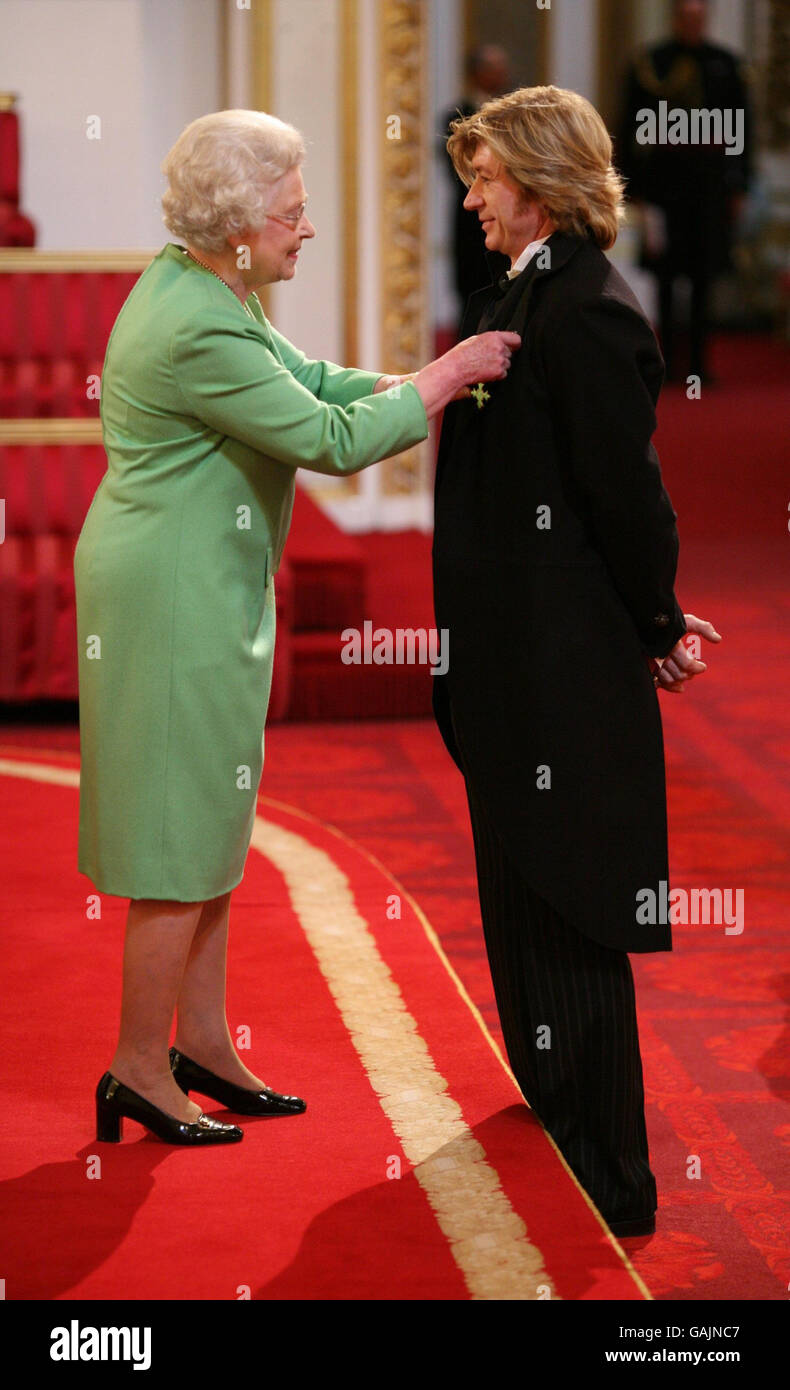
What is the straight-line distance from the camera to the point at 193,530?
2.42 metres

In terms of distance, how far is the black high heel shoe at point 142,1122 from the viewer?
2.57 m

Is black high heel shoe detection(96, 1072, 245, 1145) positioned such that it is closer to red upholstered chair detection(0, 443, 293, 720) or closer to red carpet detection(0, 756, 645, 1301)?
red carpet detection(0, 756, 645, 1301)

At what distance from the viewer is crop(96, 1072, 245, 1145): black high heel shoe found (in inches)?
101

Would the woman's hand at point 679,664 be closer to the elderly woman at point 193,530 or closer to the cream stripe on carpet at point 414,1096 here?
the elderly woman at point 193,530

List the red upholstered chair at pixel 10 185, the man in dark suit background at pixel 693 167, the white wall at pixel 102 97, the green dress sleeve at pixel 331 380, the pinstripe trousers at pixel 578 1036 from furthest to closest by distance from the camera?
1. the man in dark suit background at pixel 693 167
2. the white wall at pixel 102 97
3. the red upholstered chair at pixel 10 185
4. the green dress sleeve at pixel 331 380
5. the pinstripe trousers at pixel 578 1036

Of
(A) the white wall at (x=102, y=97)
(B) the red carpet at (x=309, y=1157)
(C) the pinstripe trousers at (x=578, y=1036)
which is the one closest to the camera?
(B) the red carpet at (x=309, y=1157)

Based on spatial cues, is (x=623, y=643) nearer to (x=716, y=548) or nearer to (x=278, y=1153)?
(x=278, y=1153)

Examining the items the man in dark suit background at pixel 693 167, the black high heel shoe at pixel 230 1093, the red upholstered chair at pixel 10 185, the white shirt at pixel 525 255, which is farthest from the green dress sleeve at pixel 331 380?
the man in dark suit background at pixel 693 167

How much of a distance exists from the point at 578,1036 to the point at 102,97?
5992mm

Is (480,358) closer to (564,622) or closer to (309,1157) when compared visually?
(564,622)

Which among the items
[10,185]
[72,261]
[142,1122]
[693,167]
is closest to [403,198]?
[10,185]

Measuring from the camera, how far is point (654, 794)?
2590 mm

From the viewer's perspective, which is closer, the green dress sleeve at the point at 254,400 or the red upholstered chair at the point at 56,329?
the green dress sleeve at the point at 254,400

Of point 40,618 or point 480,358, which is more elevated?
point 480,358
